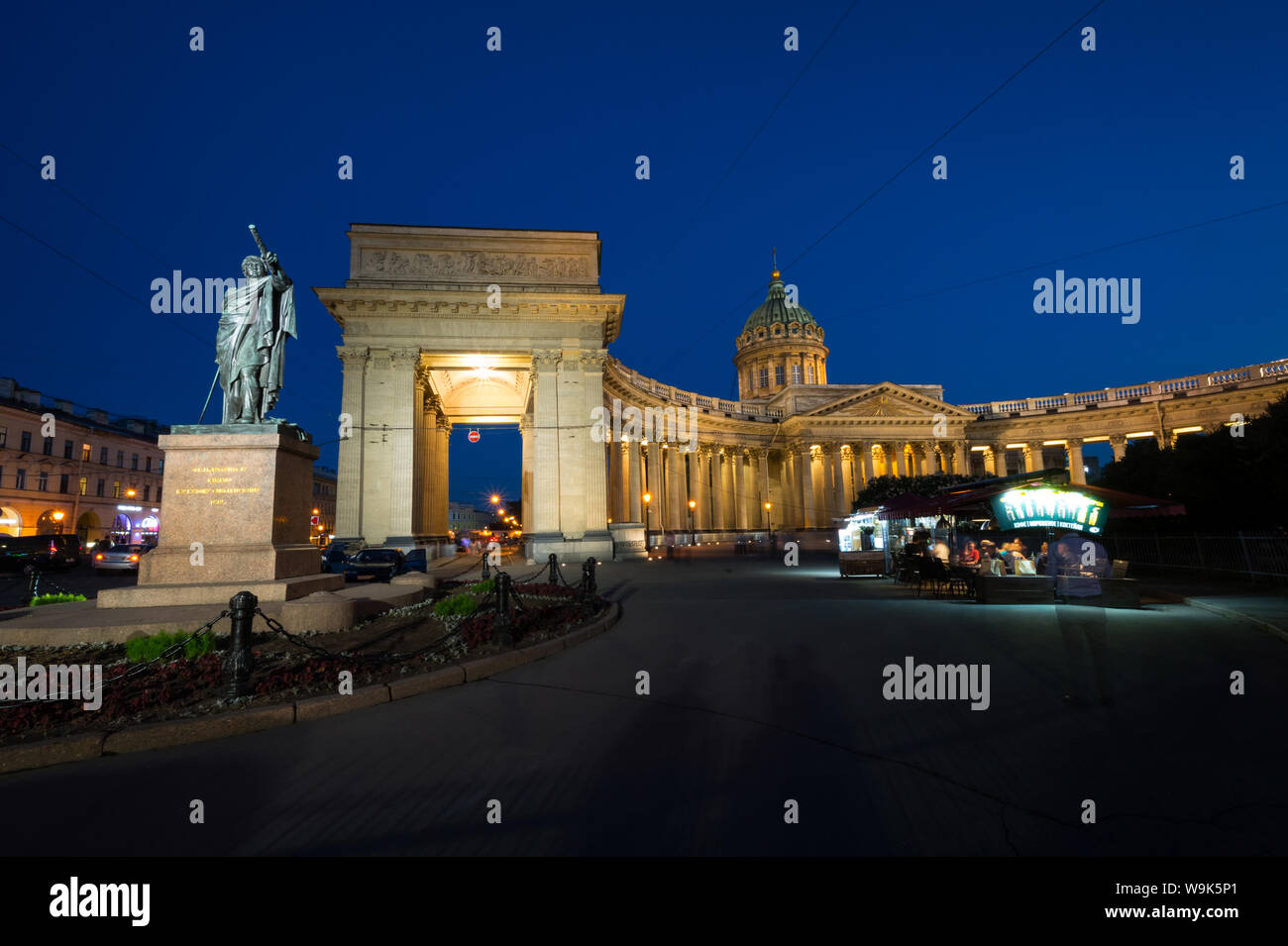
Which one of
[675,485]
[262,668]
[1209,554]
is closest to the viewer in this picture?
[262,668]

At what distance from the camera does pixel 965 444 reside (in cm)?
5497

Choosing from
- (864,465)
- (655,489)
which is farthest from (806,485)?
(655,489)

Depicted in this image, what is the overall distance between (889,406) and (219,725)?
188 feet

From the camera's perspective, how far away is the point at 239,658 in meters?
5.26

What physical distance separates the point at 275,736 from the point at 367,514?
2466cm

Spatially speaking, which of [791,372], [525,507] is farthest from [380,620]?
[791,372]

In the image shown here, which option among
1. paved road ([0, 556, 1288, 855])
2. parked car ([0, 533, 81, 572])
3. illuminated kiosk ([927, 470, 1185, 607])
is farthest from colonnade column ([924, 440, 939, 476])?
parked car ([0, 533, 81, 572])

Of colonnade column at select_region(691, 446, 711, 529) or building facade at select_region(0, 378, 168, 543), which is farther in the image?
colonnade column at select_region(691, 446, 711, 529)

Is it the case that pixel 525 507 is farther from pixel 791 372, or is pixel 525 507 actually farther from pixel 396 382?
pixel 791 372

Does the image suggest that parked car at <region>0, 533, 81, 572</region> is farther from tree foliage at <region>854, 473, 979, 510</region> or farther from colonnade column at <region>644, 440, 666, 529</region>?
tree foliage at <region>854, 473, 979, 510</region>

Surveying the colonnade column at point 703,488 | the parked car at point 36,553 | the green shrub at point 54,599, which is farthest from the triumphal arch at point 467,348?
the colonnade column at point 703,488

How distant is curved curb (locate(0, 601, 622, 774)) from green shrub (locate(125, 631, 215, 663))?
1601 mm

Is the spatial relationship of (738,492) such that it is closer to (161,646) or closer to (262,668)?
(262,668)

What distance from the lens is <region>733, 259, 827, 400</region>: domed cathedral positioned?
68.1 metres
